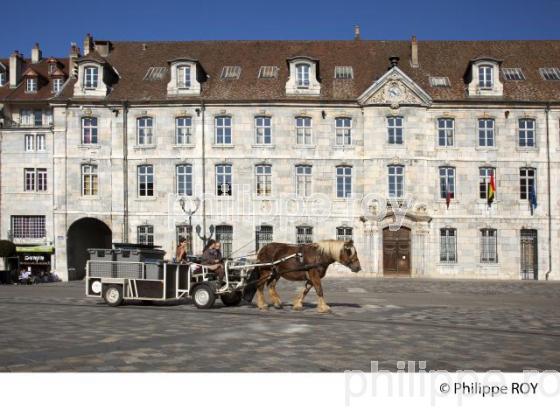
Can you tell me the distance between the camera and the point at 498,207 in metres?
38.9

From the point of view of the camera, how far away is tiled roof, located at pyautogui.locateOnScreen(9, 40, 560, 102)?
39.4 metres

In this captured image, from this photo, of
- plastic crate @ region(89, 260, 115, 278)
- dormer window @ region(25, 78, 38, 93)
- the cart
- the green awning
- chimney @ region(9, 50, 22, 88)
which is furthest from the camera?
chimney @ region(9, 50, 22, 88)

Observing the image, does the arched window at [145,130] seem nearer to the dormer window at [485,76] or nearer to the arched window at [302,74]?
the arched window at [302,74]

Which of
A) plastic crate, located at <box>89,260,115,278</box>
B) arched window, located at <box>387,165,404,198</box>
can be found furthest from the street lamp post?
plastic crate, located at <box>89,260,115,278</box>

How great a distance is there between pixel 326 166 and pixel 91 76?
14480 millimetres

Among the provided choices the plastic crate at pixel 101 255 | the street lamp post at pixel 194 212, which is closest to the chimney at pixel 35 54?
the street lamp post at pixel 194 212

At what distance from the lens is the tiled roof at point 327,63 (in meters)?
39.4

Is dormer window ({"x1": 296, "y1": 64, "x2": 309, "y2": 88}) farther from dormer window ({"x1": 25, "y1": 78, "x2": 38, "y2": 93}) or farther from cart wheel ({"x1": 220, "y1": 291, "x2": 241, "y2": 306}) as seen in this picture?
cart wheel ({"x1": 220, "y1": 291, "x2": 241, "y2": 306})

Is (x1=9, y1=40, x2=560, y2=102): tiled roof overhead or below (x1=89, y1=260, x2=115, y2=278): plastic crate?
overhead

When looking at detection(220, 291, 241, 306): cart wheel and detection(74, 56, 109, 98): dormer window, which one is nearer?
detection(220, 291, 241, 306): cart wheel

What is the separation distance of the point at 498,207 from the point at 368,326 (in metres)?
26.5

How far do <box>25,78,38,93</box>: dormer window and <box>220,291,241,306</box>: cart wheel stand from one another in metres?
32.8

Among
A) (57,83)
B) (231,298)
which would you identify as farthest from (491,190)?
(57,83)

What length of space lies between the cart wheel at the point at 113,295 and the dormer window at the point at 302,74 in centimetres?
2300
